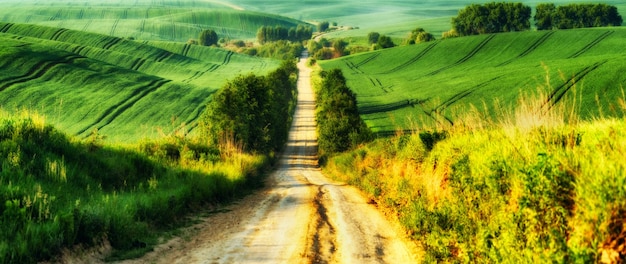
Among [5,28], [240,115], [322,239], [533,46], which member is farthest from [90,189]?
[5,28]

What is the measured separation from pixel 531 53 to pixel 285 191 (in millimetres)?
90212

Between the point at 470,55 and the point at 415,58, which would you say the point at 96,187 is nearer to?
the point at 470,55

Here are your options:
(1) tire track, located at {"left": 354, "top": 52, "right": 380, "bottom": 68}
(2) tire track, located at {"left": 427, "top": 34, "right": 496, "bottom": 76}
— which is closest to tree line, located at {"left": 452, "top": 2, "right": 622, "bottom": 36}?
(2) tire track, located at {"left": 427, "top": 34, "right": 496, "bottom": 76}

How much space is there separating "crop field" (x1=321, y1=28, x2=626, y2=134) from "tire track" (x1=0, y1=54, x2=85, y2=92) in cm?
4613

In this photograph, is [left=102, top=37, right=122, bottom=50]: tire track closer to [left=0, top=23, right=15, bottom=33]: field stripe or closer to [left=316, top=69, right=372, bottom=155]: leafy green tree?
[left=0, top=23, right=15, bottom=33]: field stripe

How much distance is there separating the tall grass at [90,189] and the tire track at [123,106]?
134 feet

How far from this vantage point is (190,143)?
2420cm

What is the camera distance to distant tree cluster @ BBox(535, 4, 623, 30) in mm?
137375

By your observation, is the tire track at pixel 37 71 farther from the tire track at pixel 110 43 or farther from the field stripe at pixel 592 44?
the field stripe at pixel 592 44

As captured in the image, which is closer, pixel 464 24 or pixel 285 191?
pixel 285 191

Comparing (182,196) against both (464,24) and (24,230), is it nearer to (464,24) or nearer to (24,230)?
(24,230)

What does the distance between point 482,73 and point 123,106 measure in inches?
2209

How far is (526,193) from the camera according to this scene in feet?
28.3

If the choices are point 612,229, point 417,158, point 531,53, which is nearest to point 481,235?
point 612,229
